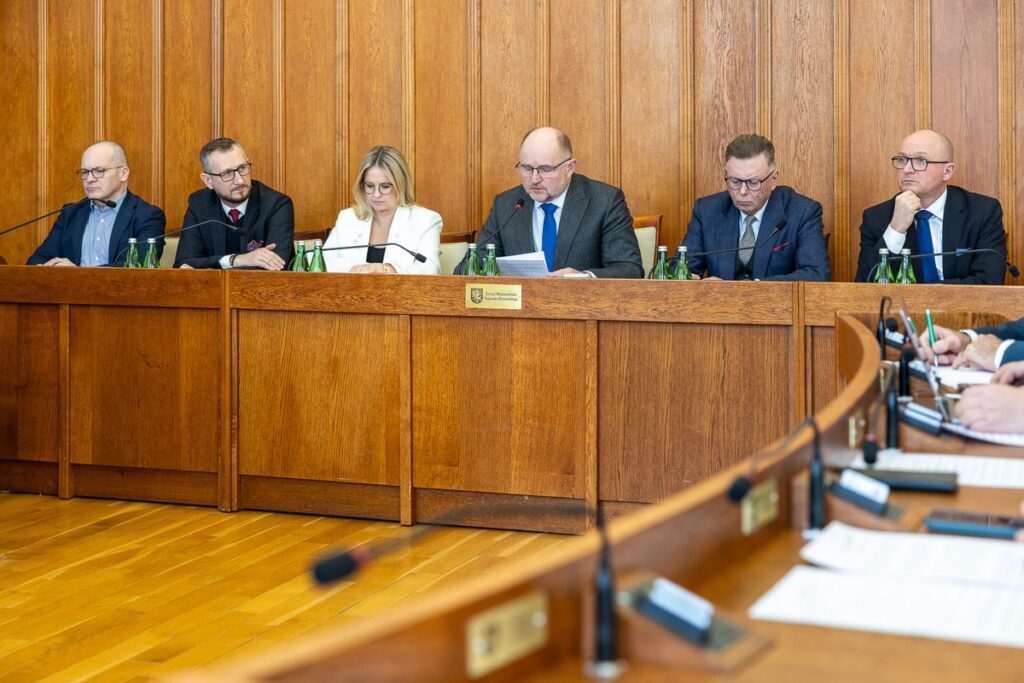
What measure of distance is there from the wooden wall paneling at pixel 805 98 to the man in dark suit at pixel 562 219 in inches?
40.3

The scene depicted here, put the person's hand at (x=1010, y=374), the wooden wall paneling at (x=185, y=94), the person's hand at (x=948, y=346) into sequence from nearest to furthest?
the person's hand at (x=1010, y=374)
the person's hand at (x=948, y=346)
the wooden wall paneling at (x=185, y=94)

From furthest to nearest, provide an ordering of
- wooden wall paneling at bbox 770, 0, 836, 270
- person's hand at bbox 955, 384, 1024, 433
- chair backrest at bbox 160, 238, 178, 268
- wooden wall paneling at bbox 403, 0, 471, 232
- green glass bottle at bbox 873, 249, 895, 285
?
wooden wall paneling at bbox 403, 0, 471, 232 → chair backrest at bbox 160, 238, 178, 268 → wooden wall paneling at bbox 770, 0, 836, 270 → green glass bottle at bbox 873, 249, 895, 285 → person's hand at bbox 955, 384, 1024, 433

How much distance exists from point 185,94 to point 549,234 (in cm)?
243

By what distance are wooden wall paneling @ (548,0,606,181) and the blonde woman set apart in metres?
0.99

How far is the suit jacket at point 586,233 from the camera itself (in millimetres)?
4539

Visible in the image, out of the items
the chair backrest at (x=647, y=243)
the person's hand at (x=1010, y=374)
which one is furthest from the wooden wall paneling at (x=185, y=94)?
the person's hand at (x=1010, y=374)

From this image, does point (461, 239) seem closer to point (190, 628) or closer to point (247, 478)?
point (247, 478)

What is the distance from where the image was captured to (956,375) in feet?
8.03

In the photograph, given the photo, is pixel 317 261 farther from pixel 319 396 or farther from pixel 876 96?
pixel 876 96

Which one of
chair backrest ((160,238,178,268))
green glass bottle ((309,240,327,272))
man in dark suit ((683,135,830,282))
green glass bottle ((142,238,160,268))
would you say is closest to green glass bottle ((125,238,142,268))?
green glass bottle ((142,238,160,268))

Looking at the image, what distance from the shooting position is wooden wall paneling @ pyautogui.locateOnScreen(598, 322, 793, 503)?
11.9ft

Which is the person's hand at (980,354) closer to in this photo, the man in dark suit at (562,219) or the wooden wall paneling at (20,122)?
the man in dark suit at (562,219)

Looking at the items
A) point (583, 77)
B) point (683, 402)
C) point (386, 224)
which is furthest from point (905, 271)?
point (583, 77)

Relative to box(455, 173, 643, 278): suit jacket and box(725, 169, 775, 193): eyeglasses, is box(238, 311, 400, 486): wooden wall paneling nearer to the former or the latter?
box(455, 173, 643, 278): suit jacket
